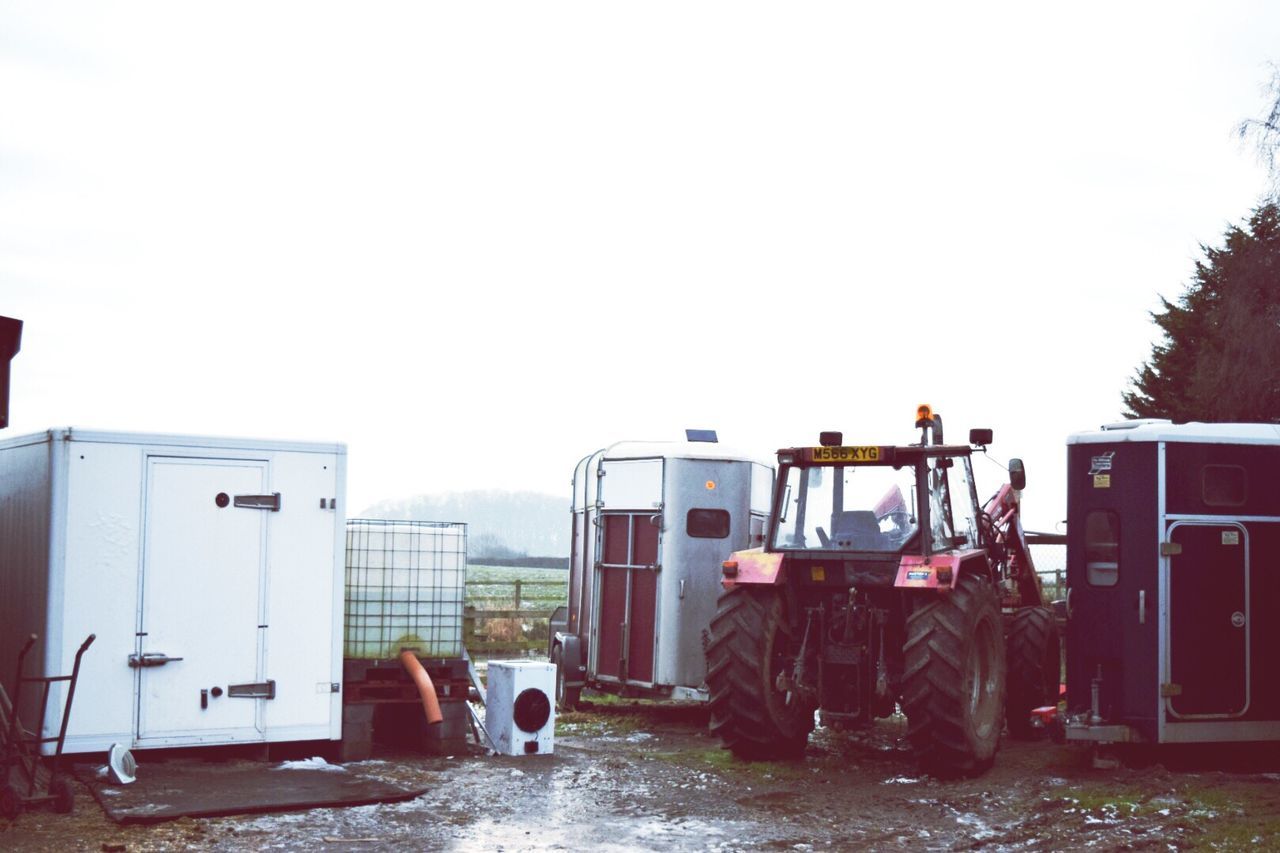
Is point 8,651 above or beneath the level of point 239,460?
beneath

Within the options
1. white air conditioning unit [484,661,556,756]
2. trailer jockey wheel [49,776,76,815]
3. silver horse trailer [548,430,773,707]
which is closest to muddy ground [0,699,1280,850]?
trailer jockey wheel [49,776,76,815]

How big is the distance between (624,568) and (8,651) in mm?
5586

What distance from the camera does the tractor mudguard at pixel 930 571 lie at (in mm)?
10297

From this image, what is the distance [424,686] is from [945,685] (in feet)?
12.5

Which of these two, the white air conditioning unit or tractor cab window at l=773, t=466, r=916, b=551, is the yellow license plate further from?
the white air conditioning unit

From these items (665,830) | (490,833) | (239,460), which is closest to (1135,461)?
(665,830)

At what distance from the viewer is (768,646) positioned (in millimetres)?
10805

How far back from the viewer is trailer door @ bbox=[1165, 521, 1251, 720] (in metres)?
10.4

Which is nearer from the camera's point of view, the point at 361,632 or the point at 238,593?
the point at 238,593

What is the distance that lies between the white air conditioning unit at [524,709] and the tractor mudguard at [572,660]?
2.89m

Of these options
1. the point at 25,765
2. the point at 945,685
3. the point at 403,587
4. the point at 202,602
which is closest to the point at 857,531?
the point at 945,685

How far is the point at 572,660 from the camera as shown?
1440 cm

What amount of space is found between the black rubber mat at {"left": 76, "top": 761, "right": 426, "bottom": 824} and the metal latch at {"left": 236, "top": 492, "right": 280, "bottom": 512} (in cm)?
177

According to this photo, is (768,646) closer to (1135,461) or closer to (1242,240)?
Result: (1135,461)
